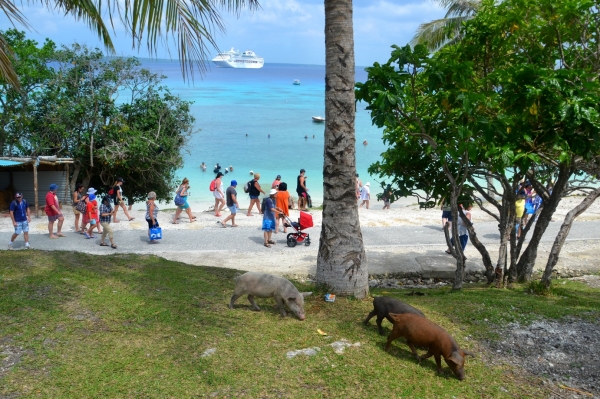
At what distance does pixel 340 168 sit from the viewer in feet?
26.3

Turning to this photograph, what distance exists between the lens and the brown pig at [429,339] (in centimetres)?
600

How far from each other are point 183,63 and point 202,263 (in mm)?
6446

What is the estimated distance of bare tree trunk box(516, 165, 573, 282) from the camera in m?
9.84

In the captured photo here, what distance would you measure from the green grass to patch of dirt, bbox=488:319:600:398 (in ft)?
0.78

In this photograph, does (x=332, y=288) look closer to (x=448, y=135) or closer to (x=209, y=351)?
(x=209, y=351)

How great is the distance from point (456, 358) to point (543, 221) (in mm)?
5480

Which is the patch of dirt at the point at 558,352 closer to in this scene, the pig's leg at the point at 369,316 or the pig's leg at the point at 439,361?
the pig's leg at the point at 439,361

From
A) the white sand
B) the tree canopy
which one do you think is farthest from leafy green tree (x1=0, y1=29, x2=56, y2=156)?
the white sand

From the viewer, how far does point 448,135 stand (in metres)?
9.30

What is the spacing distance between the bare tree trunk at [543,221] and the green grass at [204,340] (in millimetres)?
1745

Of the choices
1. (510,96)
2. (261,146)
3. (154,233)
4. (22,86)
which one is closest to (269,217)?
(154,233)

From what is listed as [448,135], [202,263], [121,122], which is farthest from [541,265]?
[121,122]

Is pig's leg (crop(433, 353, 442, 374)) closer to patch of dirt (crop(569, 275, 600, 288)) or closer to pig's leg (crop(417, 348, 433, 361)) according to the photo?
pig's leg (crop(417, 348, 433, 361))

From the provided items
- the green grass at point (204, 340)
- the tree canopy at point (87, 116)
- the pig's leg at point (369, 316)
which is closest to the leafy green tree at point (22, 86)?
the tree canopy at point (87, 116)
